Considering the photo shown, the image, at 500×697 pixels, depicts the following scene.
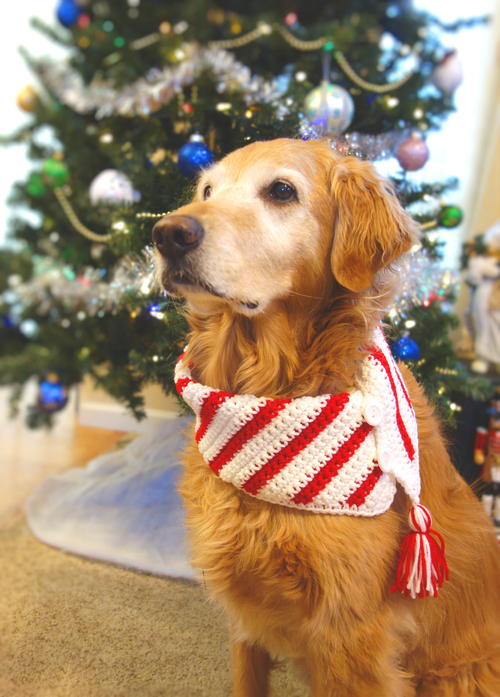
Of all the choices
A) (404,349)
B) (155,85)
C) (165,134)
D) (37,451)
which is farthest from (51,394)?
(404,349)

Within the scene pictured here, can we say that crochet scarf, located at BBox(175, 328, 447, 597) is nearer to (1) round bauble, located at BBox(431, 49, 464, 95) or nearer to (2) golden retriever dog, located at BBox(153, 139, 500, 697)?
(2) golden retriever dog, located at BBox(153, 139, 500, 697)

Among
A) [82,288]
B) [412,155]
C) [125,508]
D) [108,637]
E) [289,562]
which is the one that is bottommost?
[125,508]

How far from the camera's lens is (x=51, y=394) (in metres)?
2.59

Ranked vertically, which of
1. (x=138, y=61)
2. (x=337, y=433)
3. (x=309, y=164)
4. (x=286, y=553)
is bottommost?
(x=286, y=553)

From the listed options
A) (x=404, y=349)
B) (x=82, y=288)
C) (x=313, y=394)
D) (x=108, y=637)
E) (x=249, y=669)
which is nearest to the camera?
(x=313, y=394)

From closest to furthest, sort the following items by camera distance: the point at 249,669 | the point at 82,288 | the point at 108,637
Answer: the point at 249,669, the point at 108,637, the point at 82,288

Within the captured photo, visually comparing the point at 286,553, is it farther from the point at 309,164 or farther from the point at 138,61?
the point at 138,61

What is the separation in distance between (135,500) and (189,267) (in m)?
1.46

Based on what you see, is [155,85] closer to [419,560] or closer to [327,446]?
[327,446]

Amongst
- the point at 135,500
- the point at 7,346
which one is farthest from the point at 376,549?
the point at 7,346

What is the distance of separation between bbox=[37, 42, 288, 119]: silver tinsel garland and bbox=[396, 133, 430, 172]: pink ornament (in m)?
0.45

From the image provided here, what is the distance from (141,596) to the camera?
160 cm

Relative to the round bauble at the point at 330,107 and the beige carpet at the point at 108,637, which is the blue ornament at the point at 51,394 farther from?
the round bauble at the point at 330,107

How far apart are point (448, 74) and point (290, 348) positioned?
1930 mm
